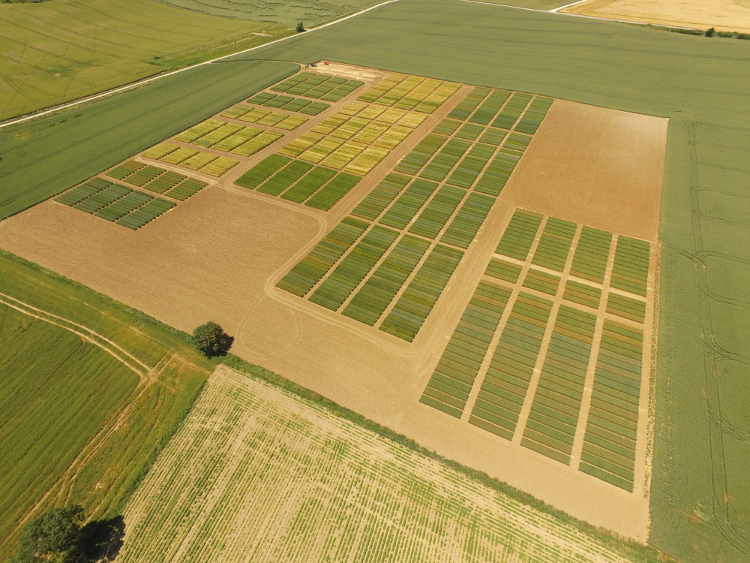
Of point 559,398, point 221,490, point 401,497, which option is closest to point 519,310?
point 559,398

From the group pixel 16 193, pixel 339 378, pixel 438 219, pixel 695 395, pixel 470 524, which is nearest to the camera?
pixel 470 524

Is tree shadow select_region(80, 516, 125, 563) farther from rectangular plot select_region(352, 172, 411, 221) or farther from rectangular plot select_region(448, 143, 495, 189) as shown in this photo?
rectangular plot select_region(448, 143, 495, 189)

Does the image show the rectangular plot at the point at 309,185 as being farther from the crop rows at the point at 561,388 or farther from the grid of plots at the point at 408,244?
the crop rows at the point at 561,388

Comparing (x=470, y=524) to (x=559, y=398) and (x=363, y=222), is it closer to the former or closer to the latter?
(x=559, y=398)

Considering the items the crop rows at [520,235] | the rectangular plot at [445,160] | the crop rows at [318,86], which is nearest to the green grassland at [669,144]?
the crop rows at [318,86]

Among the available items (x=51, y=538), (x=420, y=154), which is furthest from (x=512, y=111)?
(x=51, y=538)

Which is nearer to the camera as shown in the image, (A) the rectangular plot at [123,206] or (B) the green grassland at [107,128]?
(A) the rectangular plot at [123,206]
